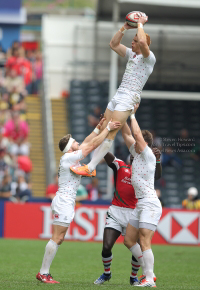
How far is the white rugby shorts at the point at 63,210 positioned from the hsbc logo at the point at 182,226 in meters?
8.22

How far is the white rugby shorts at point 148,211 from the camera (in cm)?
836

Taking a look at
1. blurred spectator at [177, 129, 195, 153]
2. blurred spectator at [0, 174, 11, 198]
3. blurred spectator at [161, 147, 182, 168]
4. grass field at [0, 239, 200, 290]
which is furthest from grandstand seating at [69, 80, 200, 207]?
grass field at [0, 239, 200, 290]

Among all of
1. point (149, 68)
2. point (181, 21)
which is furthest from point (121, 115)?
point (181, 21)

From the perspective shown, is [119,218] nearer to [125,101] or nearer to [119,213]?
[119,213]

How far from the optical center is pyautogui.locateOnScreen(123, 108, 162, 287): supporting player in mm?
8266

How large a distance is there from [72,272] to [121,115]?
328cm

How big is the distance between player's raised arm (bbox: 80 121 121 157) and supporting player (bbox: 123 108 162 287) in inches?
13.0

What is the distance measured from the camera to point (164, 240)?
16.8 metres

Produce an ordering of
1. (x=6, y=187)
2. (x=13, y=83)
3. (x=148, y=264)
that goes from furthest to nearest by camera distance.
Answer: (x=13, y=83) < (x=6, y=187) < (x=148, y=264)

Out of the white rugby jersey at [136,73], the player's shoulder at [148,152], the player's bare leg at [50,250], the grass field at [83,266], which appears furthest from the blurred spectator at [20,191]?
the player's shoulder at [148,152]

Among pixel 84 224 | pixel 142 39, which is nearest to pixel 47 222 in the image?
pixel 84 224

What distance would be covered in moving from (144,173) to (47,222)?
8.33m

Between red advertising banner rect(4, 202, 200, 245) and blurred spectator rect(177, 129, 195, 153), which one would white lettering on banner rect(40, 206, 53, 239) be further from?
blurred spectator rect(177, 129, 195, 153)

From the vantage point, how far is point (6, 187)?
1742 centimetres
